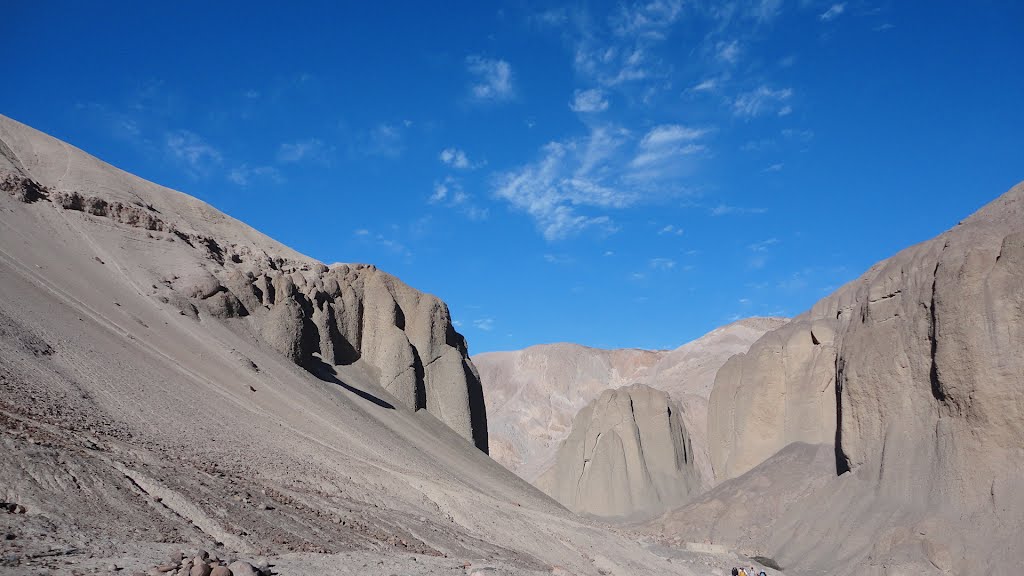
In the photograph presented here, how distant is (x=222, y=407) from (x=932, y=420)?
23476 mm

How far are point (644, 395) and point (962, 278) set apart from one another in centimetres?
3132

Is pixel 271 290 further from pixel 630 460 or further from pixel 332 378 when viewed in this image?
pixel 630 460

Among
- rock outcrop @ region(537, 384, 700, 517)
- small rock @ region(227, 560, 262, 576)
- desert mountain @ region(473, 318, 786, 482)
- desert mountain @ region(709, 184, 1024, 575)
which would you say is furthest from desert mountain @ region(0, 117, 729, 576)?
desert mountain @ region(473, 318, 786, 482)

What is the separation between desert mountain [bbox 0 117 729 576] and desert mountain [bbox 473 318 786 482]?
26.2 metres

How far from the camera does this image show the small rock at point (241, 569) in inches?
357

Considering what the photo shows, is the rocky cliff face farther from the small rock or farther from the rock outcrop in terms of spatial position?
the small rock

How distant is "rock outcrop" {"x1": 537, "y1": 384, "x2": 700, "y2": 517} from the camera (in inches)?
1993

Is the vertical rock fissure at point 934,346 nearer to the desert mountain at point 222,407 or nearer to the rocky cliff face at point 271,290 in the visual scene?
the desert mountain at point 222,407

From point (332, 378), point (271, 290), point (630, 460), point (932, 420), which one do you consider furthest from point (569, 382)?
point (932, 420)

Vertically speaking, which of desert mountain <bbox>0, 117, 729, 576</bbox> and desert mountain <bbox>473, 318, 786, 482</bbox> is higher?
desert mountain <bbox>473, 318, 786, 482</bbox>

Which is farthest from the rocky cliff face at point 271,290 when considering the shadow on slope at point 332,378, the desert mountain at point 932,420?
the desert mountain at point 932,420

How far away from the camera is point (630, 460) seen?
52.3m

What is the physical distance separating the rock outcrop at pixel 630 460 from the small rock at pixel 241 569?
42.5 m

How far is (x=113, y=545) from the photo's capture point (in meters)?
9.98
